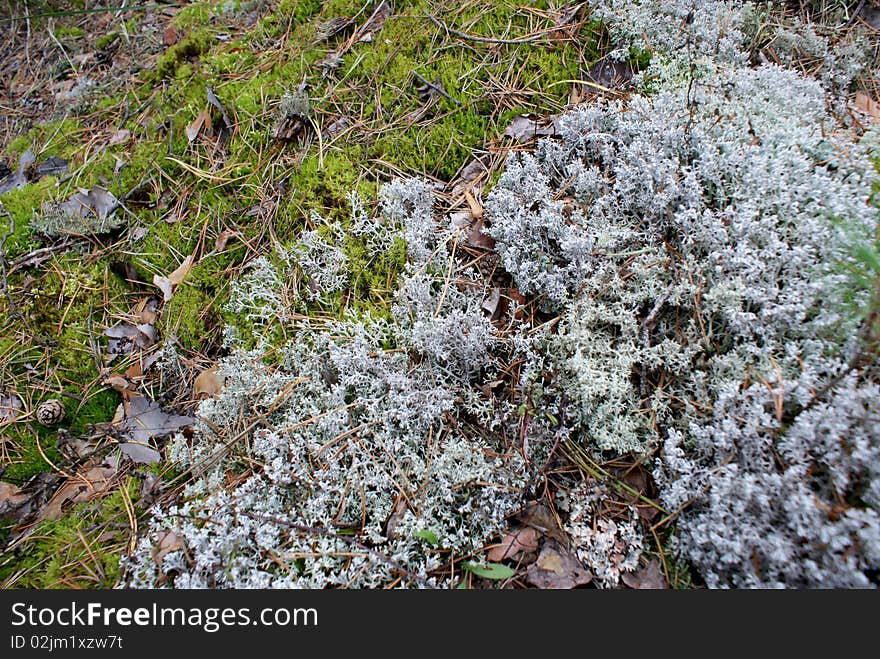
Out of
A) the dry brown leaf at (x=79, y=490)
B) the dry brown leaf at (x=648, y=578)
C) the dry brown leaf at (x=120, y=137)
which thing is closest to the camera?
the dry brown leaf at (x=648, y=578)

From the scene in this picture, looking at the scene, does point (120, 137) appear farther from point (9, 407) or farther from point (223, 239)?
point (9, 407)

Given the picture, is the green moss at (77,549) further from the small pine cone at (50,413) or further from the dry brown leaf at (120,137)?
the dry brown leaf at (120,137)

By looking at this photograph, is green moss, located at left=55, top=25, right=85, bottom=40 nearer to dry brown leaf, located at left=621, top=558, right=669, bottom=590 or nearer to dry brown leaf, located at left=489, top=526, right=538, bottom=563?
dry brown leaf, located at left=489, top=526, right=538, bottom=563

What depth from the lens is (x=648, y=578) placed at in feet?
7.61

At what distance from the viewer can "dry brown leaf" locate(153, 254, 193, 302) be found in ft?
11.6

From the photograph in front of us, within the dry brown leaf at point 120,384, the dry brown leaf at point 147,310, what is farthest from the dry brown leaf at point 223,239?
the dry brown leaf at point 120,384

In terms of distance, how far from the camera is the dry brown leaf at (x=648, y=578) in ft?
7.54

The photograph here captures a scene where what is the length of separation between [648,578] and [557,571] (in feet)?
1.31

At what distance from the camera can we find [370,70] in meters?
3.85

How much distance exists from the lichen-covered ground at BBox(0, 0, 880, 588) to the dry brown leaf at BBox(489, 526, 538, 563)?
10 mm

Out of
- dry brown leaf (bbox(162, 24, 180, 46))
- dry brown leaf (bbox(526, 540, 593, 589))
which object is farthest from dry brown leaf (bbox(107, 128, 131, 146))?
dry brown leaf (bbox(526, 540, 593, 589))

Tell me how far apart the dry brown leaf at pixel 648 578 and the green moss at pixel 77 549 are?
249 cm

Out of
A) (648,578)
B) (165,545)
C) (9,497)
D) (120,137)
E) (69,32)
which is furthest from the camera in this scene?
(69,32)

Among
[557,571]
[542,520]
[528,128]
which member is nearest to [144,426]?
[542,520]
